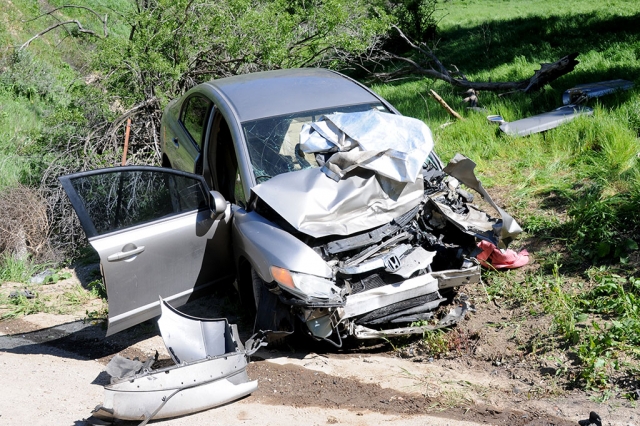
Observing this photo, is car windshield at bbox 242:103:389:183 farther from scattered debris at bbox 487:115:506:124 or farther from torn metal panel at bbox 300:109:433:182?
scattered debris at bbox 487:115:506:124

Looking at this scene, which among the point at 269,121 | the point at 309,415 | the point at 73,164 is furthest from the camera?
the point at 73,164

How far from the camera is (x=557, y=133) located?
846 centimetres

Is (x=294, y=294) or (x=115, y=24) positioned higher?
(x=115, y=24)

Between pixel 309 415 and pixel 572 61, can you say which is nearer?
pixel 309 415

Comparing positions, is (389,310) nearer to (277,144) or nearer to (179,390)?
(179,390)

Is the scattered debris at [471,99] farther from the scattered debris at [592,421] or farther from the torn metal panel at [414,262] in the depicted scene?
the scattered debris at [592,421]

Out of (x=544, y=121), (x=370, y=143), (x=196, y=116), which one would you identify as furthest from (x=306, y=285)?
(x=544, y=121)

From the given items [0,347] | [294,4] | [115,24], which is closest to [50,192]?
[0,347]

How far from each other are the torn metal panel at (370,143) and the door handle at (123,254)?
164 centimetres

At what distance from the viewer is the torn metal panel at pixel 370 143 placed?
5531mm

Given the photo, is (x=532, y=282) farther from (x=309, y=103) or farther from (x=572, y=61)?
(x=572, y=61)

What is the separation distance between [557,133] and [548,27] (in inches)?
333

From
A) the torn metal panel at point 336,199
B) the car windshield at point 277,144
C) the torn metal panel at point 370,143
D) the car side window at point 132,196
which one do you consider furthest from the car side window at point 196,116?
the torn metal panel at point 336,199

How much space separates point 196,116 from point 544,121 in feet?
15.3
